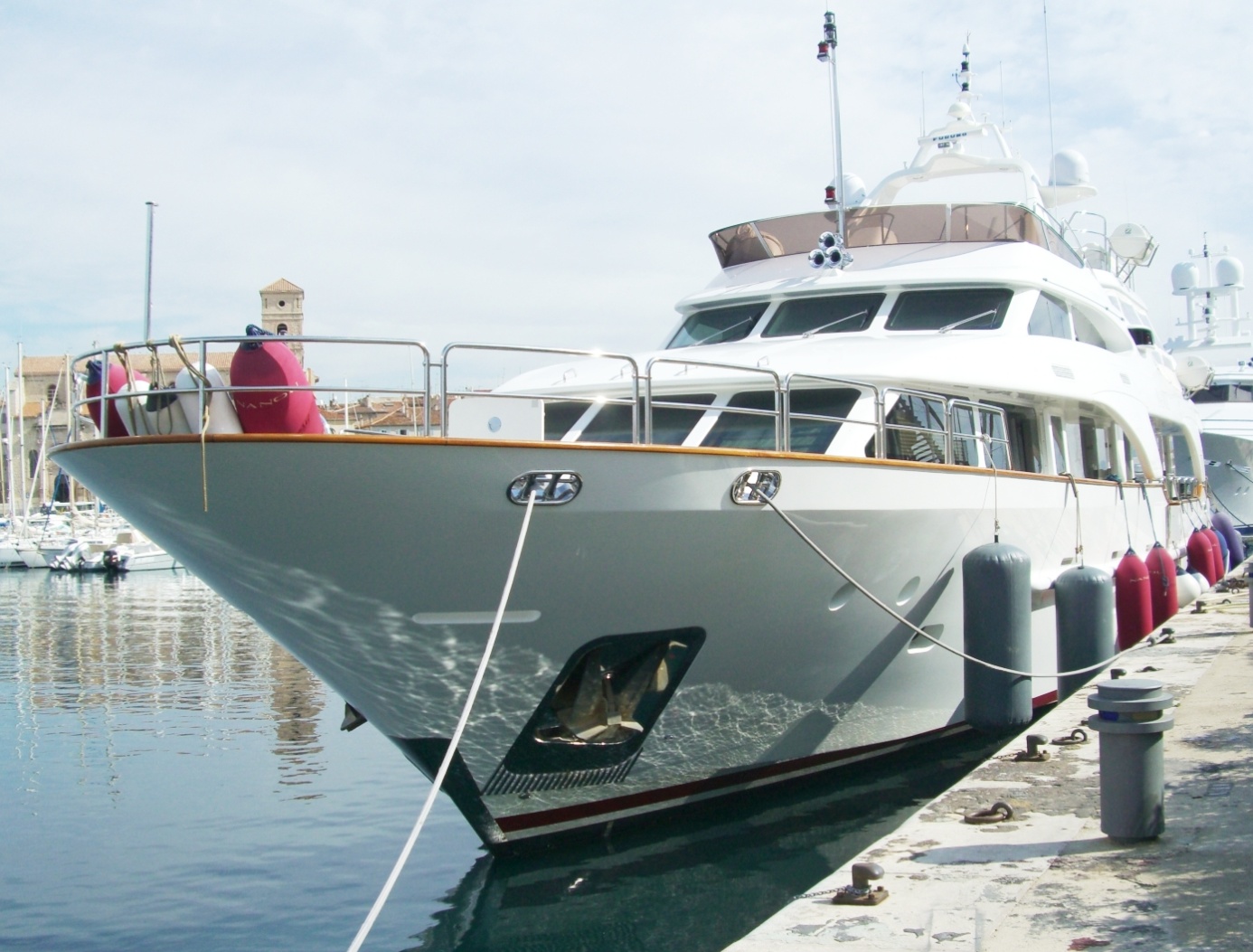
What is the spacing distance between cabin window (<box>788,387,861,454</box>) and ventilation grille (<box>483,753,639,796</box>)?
2.44 m

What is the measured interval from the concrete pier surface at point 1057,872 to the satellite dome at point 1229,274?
29.3 m

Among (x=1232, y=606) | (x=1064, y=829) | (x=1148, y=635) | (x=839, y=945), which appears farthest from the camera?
(x=1232, y=606)

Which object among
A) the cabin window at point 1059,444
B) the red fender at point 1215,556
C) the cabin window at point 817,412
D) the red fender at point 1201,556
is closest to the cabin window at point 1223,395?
the red fender at point 1215,556

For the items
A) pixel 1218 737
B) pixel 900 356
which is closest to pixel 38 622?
pixel 900 356

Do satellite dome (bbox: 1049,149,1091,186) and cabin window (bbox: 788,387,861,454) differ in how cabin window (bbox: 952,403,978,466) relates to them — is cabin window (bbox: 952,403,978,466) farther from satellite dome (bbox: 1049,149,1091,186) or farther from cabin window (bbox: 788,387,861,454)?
Answer: satellite dome (bbox: 1049,149,1091,186)

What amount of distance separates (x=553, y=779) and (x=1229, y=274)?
30901 millimetres

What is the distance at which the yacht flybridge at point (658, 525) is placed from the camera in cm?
597

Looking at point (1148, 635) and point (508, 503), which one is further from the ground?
point (508, 503)

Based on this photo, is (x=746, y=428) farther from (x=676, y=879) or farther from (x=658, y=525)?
(x=676, y=879)

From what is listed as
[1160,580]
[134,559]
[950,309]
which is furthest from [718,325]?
[134,559]

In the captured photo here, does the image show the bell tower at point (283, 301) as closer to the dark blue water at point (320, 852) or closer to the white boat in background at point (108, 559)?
the white boat in background at point (108, 559)

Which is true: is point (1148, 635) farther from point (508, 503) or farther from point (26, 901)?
point (26, 901)

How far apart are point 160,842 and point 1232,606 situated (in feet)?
32.5

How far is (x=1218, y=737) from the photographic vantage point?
6.31 meters
